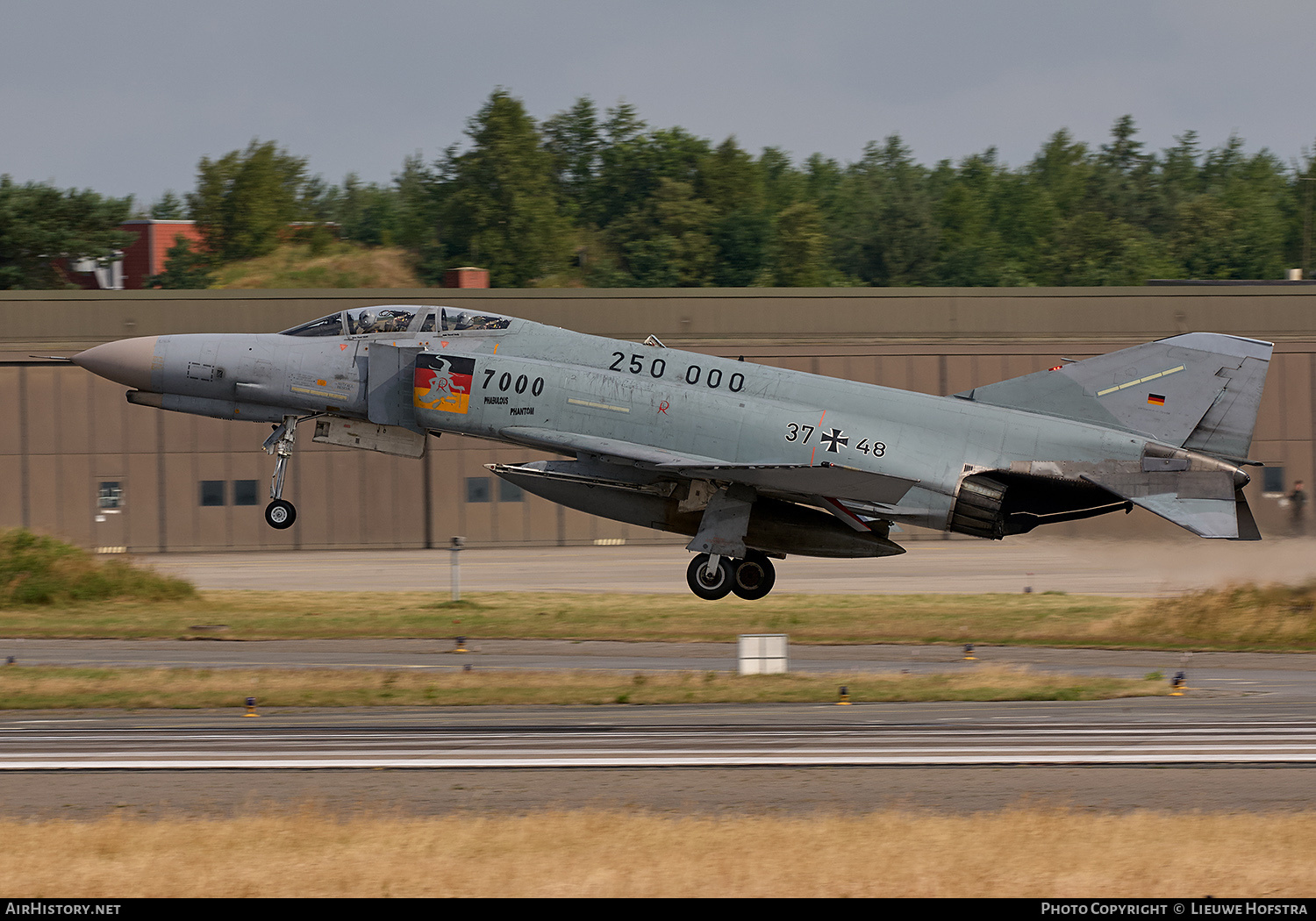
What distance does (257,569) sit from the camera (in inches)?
1938

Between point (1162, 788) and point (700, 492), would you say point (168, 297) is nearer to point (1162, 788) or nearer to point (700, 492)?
point (700, 492)

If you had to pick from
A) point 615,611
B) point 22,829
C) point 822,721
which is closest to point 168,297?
point 615,611

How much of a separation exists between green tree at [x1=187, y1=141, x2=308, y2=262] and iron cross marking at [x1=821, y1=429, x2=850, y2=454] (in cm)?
9186

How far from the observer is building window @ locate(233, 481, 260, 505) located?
51.9 meters

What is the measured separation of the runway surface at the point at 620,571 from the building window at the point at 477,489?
1.89 metres

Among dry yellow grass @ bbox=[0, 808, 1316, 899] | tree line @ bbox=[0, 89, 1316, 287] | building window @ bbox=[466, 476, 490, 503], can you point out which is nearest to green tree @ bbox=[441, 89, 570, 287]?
tree line @ bbox=[0, 89, 1316, 287]

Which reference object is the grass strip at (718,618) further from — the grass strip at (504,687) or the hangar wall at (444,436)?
the hangar wall at (444,436)

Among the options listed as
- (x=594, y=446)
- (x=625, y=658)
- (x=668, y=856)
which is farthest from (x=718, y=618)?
(x=668, y=856)

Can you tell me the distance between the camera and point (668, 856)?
49.1 feet

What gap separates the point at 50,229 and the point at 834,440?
238 feet

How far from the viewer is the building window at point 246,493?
51.9 metres

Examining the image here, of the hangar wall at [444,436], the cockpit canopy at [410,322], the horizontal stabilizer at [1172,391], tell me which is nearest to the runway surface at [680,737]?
the horizontal stabilizer at [1172,391]
